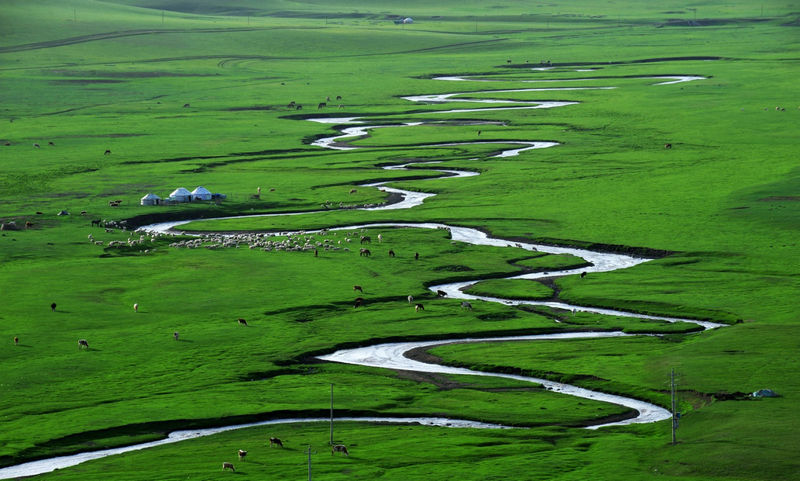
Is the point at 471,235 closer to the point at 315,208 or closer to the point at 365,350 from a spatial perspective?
the point at 315,208

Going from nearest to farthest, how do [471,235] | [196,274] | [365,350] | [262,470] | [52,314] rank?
[262,470] < [365,350] < [52,314] < [196,274] < [471,235]

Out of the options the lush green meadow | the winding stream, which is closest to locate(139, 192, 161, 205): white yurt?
the lush green meadow

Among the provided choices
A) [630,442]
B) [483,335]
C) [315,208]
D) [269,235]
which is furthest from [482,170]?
[630,442]

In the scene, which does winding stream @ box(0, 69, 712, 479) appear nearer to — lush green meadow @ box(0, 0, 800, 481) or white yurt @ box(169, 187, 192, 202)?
lush green meadow @ box(0, 0, 800, 481)

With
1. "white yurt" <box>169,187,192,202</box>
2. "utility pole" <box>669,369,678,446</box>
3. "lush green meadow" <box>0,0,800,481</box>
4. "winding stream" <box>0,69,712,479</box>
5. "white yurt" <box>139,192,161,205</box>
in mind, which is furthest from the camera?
"white yurt" <box>169,187,192,202</box>

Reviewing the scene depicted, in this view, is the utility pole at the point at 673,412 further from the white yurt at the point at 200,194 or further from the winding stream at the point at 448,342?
the white yurt at the point at 200,194

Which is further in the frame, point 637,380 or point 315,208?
point 315,208

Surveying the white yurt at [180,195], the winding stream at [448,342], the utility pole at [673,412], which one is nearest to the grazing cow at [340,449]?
the winding stream at [448,342]

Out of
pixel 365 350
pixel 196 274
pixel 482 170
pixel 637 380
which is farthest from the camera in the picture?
pixel 482 170

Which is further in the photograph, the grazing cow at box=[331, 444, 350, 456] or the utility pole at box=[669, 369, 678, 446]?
the utility pole at box=[669, 369, 678, 446]
